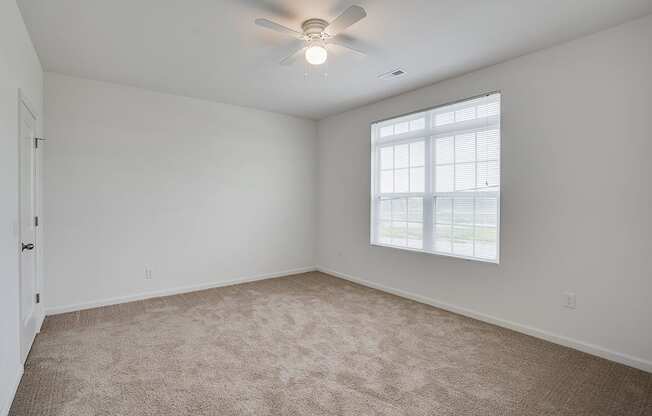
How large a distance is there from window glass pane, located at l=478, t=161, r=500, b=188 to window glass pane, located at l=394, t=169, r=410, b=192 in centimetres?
99

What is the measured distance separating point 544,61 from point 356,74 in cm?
179

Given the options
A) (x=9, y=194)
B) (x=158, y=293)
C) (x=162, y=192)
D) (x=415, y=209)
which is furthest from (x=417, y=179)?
(x=9, y=194)

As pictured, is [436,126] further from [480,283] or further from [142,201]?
[142,201]

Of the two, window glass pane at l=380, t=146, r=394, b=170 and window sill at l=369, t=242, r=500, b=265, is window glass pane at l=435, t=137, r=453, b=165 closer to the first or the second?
window glass pane at l=380, t=146, r=394, b=170

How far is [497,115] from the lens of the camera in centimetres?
345

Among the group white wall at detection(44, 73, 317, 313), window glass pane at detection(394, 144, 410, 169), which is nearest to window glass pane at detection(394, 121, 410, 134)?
window glass pane at detection(394, 144, 410, 169)

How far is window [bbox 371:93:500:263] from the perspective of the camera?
353 cm

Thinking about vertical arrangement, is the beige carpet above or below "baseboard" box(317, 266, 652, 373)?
below

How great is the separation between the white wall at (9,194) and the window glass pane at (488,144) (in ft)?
12.9

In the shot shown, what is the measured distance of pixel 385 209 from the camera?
475 centimetres

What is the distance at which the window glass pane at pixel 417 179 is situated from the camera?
4.20m

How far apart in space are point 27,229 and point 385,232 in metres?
3.89

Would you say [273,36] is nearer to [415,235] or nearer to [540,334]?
[415,235]

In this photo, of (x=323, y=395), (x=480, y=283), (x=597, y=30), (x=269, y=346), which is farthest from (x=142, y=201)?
(x=597, y=30)
